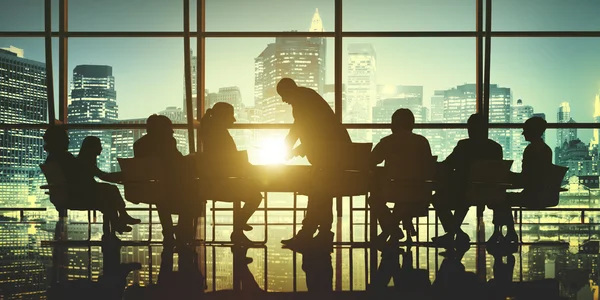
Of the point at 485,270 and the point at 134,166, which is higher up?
the point at 134,166

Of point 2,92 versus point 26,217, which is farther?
point 26,217

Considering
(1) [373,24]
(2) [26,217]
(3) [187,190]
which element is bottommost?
(2) [26,217]

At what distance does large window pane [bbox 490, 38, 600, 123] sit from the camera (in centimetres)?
875

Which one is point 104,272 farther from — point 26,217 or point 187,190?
point 26,217

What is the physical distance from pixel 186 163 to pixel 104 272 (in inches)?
56.3

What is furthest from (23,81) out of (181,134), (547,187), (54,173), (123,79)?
(547,187)

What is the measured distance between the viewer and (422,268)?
4156 millimetres

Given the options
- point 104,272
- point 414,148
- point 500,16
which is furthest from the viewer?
Answer: point 500,16

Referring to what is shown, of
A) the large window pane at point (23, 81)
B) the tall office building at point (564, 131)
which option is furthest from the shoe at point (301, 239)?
the large window pane at point (23, 81)

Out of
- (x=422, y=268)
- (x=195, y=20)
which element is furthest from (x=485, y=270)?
(x=195, y=20)

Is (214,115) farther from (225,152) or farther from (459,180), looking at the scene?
(459,180)

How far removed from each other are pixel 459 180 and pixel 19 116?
6.20m

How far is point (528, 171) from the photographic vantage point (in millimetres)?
5359

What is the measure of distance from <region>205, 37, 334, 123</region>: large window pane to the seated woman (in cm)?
313
